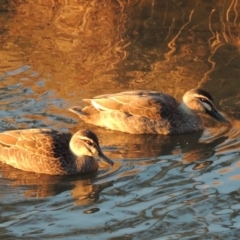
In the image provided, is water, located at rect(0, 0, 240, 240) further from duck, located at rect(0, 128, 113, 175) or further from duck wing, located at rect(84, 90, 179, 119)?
duck wing, located at rect(84, 90, 179, 119)

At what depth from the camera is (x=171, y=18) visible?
17.8 m

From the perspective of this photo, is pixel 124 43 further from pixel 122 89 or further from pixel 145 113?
pixel 145 113

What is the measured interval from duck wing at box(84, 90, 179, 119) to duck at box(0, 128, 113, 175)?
169 cm

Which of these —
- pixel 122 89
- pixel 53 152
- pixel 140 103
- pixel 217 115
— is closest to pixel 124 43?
pixel 122 89

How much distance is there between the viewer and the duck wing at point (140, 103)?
12.2 metres

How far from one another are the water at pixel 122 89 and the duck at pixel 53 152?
15 centimetres

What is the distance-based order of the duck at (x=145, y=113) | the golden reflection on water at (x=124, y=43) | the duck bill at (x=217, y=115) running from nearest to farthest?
the duck at (x=145, y=113) → the duck bill at (x=217, y=115) → the golden reflection on water at (x=124, y=43)

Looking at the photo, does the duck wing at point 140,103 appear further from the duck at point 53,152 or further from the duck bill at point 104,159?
the duck bill at point 104,159

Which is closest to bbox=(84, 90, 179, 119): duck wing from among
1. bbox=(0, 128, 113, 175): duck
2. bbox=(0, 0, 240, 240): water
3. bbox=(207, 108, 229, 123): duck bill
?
bbox=(0, 0, 240, 240): water

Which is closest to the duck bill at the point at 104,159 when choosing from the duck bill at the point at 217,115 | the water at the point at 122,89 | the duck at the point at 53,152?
Result: the duck at the point at 53,152

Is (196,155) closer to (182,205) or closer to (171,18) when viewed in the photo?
(182,205)

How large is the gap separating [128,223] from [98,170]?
1.89 m

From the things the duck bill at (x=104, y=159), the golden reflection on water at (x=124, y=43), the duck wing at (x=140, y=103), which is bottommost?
the duck bill at (x=104, y=159)

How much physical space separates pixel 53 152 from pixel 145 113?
6.79ft
